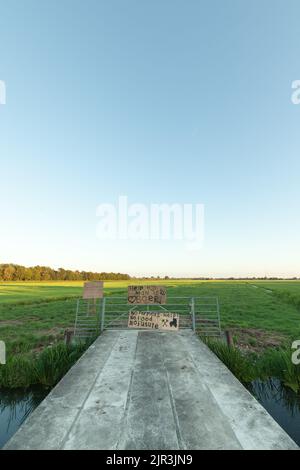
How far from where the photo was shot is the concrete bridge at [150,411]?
326 centimetres

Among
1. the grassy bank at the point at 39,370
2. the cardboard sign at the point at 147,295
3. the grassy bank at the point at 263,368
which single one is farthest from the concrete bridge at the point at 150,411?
the cardboard sign at the point at 147,295

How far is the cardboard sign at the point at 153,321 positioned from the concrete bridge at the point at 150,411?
3.49 m

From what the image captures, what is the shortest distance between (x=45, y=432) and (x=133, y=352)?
13.7 feet

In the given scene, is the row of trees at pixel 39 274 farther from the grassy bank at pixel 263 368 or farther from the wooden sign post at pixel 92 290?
the grassy bank at pixel 263 368

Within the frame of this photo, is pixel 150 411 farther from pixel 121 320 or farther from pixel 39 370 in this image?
pixel 121 320

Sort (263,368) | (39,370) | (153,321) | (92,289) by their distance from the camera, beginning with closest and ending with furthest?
1. (39,370)
2. (263,368)
3. (153,321)
4. (92,289)

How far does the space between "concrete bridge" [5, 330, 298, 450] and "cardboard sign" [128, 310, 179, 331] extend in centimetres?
349

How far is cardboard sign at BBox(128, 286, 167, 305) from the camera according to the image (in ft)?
36.4

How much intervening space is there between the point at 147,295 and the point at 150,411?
7.19m

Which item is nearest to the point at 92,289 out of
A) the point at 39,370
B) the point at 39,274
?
the point at 39,370

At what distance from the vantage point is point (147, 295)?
36.8 ft

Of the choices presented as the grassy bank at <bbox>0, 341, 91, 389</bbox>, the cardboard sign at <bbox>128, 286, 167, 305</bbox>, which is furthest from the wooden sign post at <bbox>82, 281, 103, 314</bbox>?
the grassy bank at <bbox>0, 341, 91, 389</bbox>
